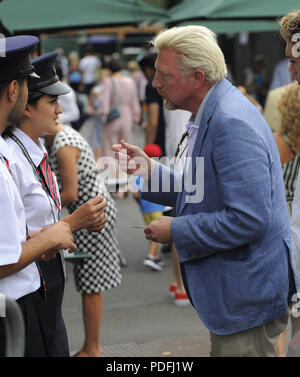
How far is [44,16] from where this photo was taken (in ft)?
25.3

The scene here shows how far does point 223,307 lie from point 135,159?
82cm

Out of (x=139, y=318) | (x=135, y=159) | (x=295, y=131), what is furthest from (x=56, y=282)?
(x=139, y=318)

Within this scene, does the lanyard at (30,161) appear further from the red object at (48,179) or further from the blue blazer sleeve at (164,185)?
the blue blazer sleeve at (164,185)

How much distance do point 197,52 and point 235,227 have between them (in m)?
0.74

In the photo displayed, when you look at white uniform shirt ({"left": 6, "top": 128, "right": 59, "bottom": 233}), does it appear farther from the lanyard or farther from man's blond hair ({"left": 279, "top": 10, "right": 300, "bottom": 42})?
man's blond hair ({"left": 279, "top": 10, "right": 300, "bottom": 42})

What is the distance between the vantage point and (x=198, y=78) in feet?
9.01

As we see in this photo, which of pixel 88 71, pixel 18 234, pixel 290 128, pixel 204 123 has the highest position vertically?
pixel 204 123

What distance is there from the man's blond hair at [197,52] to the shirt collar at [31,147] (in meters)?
0.82

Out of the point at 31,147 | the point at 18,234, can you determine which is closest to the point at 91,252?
the point at 31,147

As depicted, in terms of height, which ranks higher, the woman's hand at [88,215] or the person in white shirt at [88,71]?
the woman's hand at [88,215]

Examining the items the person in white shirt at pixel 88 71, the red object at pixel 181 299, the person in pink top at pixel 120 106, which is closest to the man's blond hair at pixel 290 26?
the red object at pixel 181 299

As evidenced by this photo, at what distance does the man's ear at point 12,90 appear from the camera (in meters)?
2.58

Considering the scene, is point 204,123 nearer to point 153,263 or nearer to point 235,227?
point 235,227
